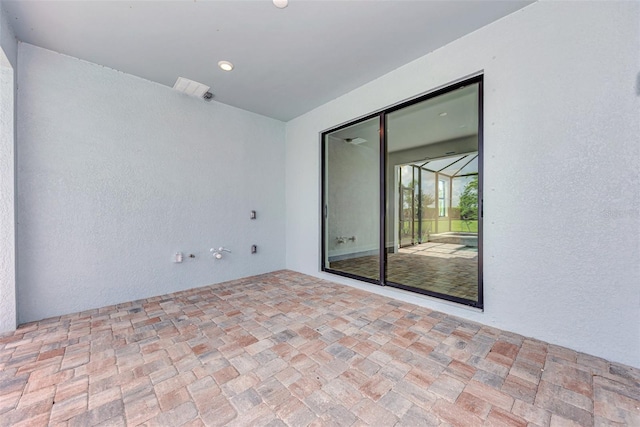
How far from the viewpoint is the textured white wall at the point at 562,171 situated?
1639mm

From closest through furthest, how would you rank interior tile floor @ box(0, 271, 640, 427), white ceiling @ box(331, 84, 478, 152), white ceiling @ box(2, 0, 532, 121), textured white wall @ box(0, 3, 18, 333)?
interior tile floor @ box(0, 271, 640, 427) < white ceiling @ box(2, 0, 532, 121) < textured white wall @ box(0, 3, 18, 333) < white ceiling @ box(331, 84, 478, 152)

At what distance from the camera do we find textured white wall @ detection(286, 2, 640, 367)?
1639 millimetres

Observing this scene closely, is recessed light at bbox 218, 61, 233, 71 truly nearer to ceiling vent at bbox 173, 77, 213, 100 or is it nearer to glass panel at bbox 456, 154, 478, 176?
ceiling vent at bbox 173, 77, 213, 100

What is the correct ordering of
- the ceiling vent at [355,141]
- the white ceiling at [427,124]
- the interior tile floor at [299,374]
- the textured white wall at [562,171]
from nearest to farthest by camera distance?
the interior tile floor at [299,374] < the textured white wall at [562,171] < the white ceiling at [427,124] < the ceiling vent at [355,141]

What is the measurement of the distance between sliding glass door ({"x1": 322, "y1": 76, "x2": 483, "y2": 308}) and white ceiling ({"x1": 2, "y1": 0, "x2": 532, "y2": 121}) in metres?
0.58

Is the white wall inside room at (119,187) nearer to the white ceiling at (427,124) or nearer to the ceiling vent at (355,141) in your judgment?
the ceiling vent at (355,141)

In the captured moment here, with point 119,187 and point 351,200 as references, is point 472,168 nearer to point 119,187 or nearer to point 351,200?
point 351,200

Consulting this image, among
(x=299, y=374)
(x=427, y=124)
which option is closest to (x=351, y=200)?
(x=427, y=124)

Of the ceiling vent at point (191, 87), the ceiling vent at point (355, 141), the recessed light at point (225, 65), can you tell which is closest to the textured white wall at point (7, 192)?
the ceiling vent at point (191, 87)

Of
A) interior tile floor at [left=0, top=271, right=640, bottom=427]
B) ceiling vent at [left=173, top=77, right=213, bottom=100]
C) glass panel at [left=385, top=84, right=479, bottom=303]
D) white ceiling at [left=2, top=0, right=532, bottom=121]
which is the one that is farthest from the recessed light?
interior tile floor at [left=0, top=271, right=640, bottom=427]

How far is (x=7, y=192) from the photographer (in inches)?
83.2

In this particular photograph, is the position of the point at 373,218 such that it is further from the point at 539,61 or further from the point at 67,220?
the point at 67,220

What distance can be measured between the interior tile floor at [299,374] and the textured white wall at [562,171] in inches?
10.8

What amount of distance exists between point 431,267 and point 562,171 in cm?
239
